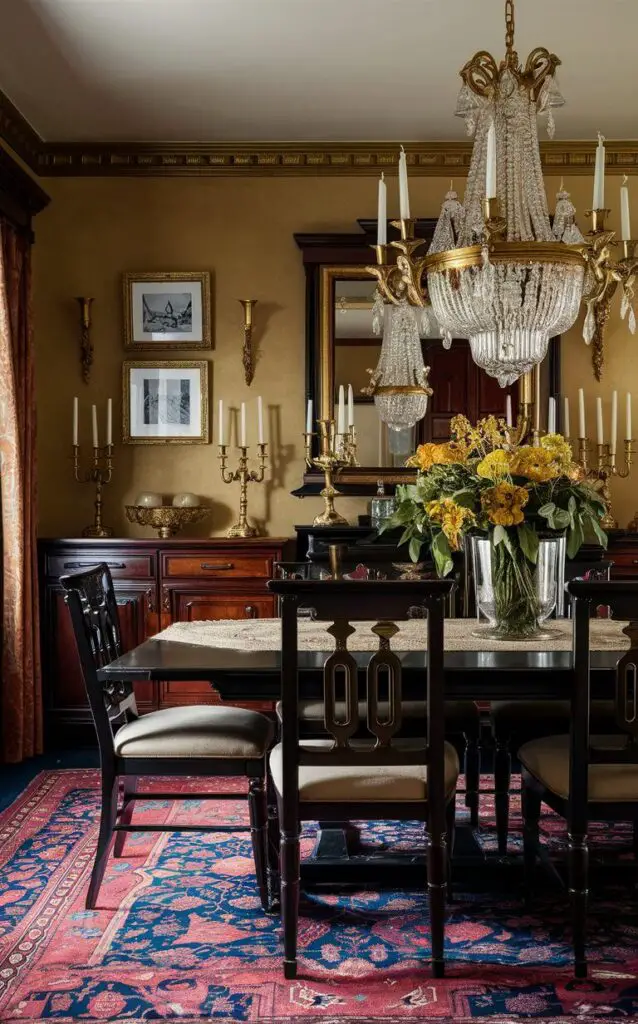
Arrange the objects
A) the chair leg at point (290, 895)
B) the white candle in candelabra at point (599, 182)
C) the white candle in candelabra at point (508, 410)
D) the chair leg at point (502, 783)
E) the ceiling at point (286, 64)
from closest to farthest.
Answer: the chair leg at point (290, 895), the white candle in candelabra at point (599, 182), the chair leg at point (502, 783), the ceiling at point (286, 64), the white candle in candelabra at point (508, 410)

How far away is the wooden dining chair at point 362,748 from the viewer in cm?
216

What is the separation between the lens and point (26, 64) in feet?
13.4

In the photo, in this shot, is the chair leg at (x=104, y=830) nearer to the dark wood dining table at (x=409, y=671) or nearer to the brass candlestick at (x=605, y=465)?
the dark wood dining table at (x=409, y=671)

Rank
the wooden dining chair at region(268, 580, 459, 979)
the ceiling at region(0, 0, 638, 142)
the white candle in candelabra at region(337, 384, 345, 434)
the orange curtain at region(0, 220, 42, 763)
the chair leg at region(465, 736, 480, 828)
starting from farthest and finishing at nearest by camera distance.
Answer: the white candle in candelabra at region(337, 384, 345, 434) → the orange curtain at region(0, 220, 42, 763) → the ceiling at region(0, 0, 638, 142) → the chair leg at region(465, 736, 480, 828) → the wooden dining chair at region(268, 580, 459, 979)

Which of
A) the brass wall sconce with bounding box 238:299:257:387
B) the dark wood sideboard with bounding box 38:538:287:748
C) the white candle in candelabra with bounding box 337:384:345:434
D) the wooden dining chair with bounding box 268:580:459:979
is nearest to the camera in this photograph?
the wooden dining chair with bounding box 268:580:459:979

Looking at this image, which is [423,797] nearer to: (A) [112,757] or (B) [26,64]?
(A) [112,757]

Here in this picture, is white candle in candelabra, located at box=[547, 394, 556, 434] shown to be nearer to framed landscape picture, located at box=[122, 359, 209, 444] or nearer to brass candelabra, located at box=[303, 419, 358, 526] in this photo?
brass candelabra, located at box=[303, 419, 358, 526]

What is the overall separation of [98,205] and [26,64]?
1.04 m

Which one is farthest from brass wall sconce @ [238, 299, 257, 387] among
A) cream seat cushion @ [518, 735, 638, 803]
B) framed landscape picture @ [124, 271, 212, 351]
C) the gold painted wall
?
cream seat cushion @ [518, 735, 638, 803]

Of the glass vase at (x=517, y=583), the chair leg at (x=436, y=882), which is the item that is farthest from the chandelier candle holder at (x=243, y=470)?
the chair leg at (x=436, y=882)

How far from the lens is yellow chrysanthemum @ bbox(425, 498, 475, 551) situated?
8.73 feet

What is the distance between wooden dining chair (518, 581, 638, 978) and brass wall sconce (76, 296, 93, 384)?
3.41 m

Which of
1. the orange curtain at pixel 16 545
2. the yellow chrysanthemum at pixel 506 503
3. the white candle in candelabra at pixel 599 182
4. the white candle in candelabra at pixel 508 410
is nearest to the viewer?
the yellow chrysanthemum at pixel 506 503

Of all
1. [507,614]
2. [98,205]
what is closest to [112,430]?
[98,205]
